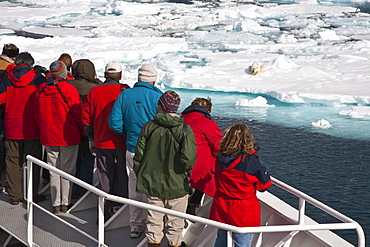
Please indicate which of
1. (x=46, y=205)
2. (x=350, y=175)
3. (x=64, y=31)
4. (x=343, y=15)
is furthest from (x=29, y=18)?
(x=46, y=205)

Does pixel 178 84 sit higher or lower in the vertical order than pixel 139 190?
lower

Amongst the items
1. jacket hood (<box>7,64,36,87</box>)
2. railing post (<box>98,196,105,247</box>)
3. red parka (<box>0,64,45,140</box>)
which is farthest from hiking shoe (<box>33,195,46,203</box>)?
railing post (<box>98,196,105,247</box>)

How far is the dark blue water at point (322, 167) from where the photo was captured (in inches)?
288

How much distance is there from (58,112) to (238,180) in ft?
5.93

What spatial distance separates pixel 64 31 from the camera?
22.0m

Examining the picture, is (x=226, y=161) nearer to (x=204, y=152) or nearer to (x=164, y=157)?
(x=164, y=157)

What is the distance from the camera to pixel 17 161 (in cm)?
475

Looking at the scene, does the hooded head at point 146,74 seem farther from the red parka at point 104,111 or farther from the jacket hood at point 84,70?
the jacket hood at point 84,70

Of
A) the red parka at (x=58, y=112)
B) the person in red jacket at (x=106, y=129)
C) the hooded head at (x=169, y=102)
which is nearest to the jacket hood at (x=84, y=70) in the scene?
the red parka at (x=58, y=112)

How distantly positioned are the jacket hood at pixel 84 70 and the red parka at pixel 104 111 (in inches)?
21.3

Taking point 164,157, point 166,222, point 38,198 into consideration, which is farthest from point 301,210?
point 38,198

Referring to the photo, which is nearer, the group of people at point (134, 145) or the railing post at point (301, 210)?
the group of people at point (134, 145)

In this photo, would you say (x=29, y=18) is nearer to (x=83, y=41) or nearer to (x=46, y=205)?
(x=83, y=41)

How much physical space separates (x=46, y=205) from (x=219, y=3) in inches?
1010
